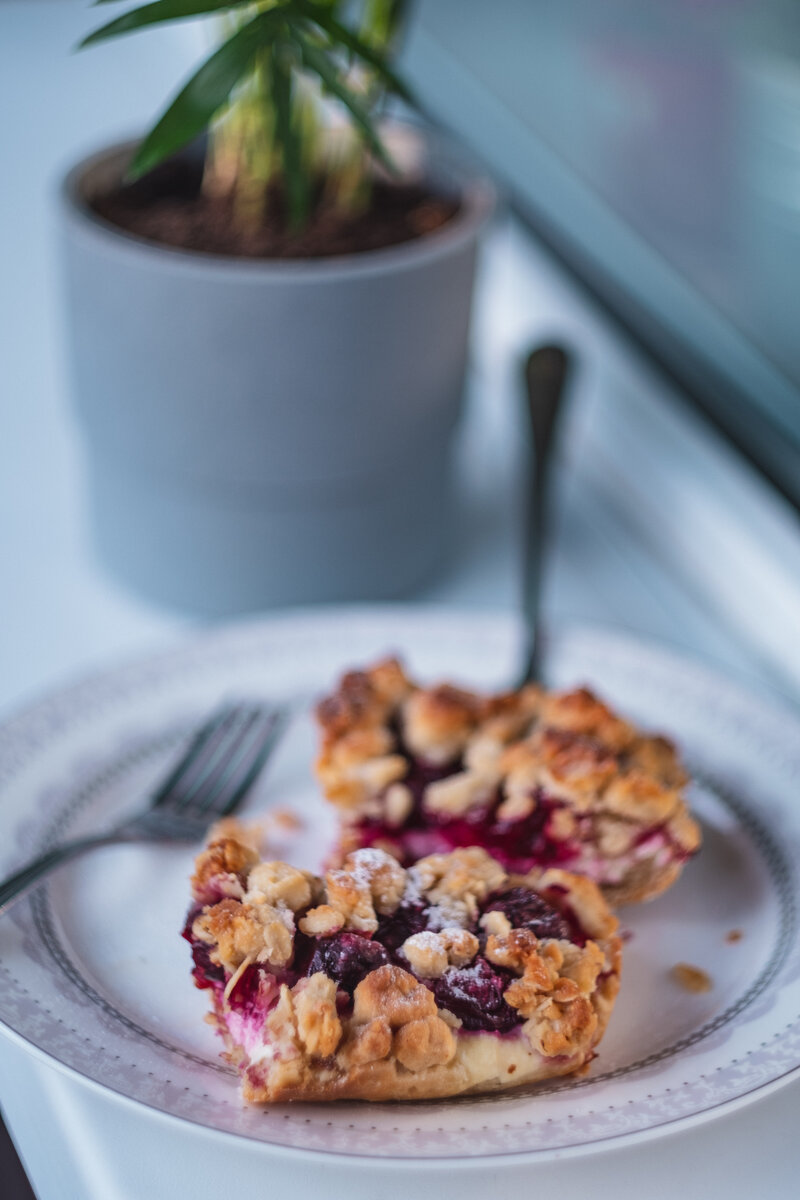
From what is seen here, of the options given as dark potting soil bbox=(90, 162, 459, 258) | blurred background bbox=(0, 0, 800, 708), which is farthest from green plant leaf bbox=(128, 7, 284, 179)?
blurred background bbox=(0, 0, 800, 708)

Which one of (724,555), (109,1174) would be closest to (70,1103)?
(109,1174)

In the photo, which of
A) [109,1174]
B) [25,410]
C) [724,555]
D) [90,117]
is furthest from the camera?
[90,117]

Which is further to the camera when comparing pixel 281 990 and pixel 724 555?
pixel 724 555

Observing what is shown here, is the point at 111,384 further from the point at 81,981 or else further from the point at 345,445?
the point at 81,981

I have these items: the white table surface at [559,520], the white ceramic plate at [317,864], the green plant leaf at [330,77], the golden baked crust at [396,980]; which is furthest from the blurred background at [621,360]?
the golden baked crust at [396,980]

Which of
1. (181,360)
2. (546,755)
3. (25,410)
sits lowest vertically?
(25,410)

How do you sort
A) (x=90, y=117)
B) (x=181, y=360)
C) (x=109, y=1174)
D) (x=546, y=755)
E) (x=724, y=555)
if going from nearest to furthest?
(x=109, y=1174), (x=546, y=755), (x=181, y=360), (x=724, y=555), (x=90, y=117)

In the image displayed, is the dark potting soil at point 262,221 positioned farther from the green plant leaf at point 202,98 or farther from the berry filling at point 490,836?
the berry filling at point 490,836

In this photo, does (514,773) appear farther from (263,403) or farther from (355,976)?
(263,403)
